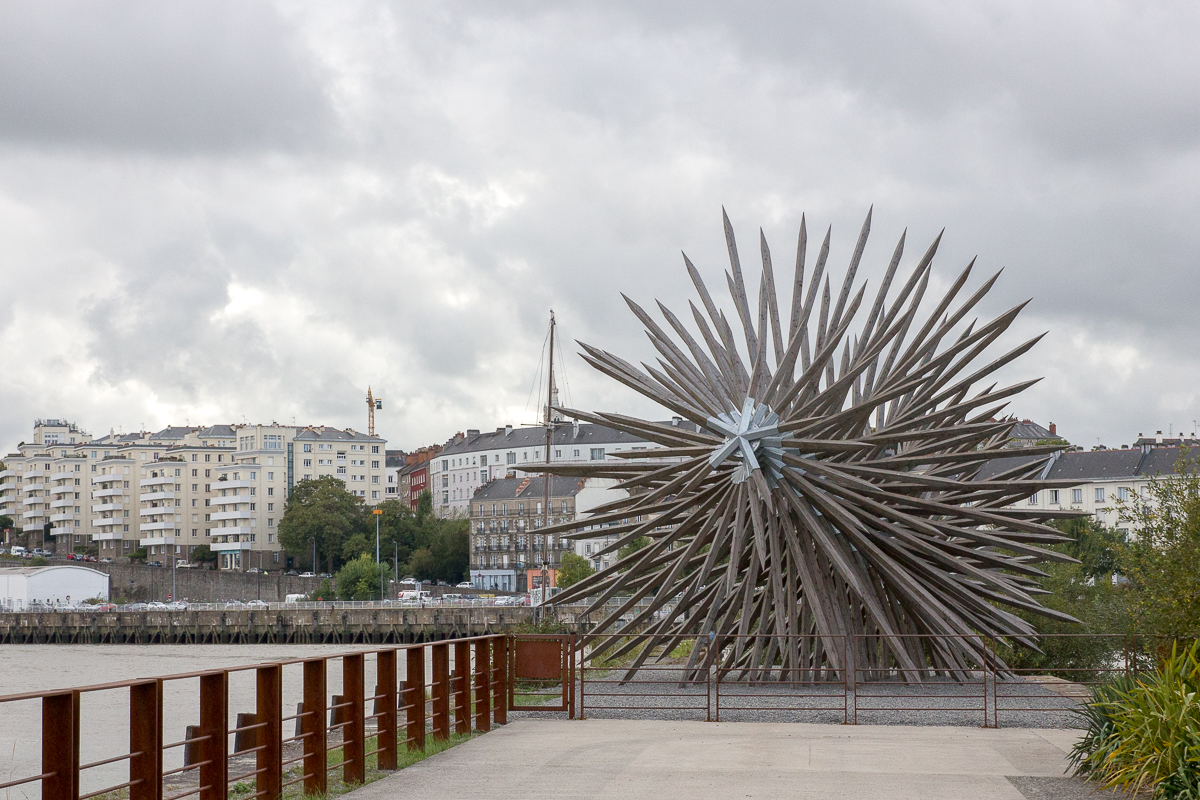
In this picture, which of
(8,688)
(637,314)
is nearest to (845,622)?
(637,314)

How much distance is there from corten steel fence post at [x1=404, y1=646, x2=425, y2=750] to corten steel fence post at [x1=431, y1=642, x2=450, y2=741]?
641mm

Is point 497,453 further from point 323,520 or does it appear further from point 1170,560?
point 1170,560

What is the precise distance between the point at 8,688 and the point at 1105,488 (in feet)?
227

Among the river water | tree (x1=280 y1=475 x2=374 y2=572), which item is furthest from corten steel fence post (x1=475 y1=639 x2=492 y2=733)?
tree (x1=280 y1=475 x2=374 y2=572)

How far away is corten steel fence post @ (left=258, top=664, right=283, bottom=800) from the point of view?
9648mm

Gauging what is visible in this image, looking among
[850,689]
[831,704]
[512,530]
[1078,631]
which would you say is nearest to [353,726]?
[831,704]

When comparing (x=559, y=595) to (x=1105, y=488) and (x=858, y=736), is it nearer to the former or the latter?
(x=858, y=736)

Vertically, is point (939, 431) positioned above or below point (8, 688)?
above

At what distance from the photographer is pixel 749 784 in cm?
1111

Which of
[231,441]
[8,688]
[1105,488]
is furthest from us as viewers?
[231,441]

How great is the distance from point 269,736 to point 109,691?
145 feet

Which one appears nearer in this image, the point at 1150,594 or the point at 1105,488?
the point at 1150,594

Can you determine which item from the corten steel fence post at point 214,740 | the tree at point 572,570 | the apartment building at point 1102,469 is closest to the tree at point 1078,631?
the corten steel fence post at point 214,740

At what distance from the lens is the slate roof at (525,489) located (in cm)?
11562
